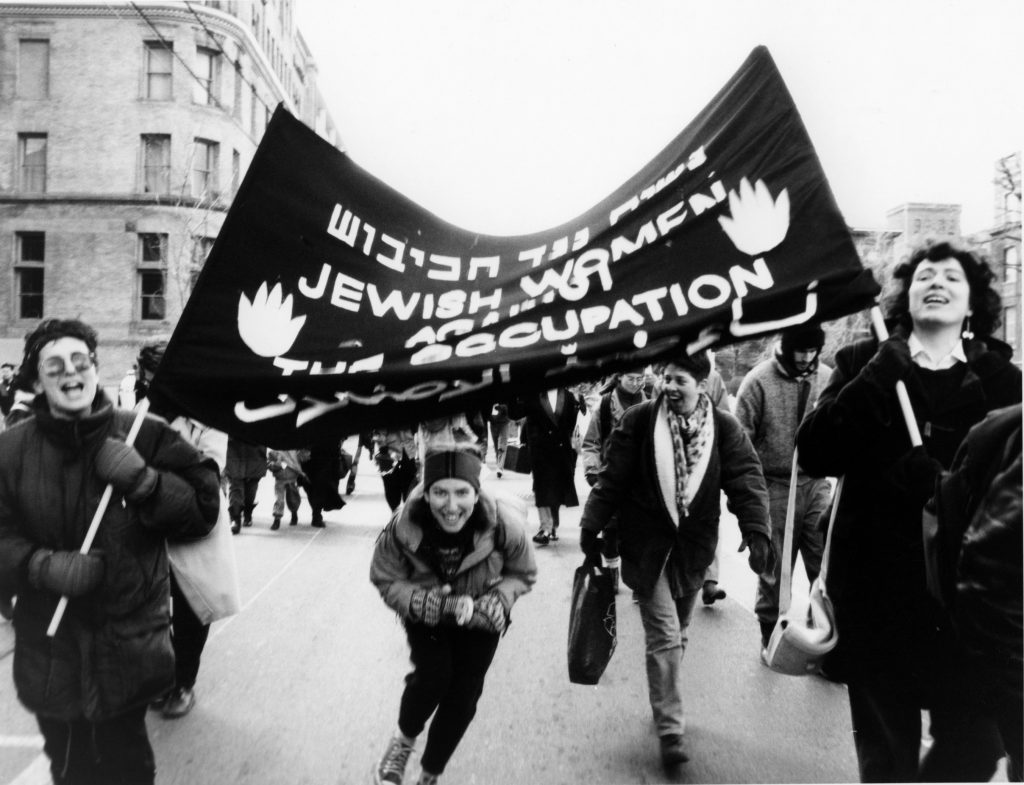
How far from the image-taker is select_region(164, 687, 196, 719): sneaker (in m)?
4.01

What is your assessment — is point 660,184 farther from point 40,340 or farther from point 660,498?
point 40,340

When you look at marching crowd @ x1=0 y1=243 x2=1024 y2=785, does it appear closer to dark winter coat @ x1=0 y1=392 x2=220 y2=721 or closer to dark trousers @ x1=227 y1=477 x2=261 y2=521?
dark winter coat @ x1=0 y1=392 x2=220 y2=721

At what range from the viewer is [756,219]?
2.69m

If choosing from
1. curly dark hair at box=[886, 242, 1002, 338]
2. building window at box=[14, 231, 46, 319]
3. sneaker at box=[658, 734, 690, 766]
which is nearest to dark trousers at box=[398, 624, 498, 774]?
sneaker at box=[658, 734, 690, 766]

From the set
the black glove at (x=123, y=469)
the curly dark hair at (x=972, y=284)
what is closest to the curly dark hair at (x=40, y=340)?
the black glove at (x=123, y=469)

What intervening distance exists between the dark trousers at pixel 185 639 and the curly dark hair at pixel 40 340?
145 cm

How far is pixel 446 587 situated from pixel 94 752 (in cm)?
122

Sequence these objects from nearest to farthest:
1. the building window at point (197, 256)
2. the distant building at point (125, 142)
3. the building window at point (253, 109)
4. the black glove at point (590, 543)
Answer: the black glove at point (590, 543) → the distant building at point (125, 142) → the building window at point (253, 109) → the building window at point (197, 256)

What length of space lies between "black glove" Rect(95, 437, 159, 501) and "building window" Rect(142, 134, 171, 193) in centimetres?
238

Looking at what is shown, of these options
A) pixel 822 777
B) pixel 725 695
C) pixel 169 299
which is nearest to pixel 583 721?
pixel 725 695

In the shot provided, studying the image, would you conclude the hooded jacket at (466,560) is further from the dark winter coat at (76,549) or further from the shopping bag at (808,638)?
the shopping bag at (808,638)

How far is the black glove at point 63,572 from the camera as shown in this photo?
262 centimetres

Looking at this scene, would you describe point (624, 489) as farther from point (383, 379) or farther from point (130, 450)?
point (130, 450)

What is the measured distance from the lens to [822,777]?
3.44 metres
